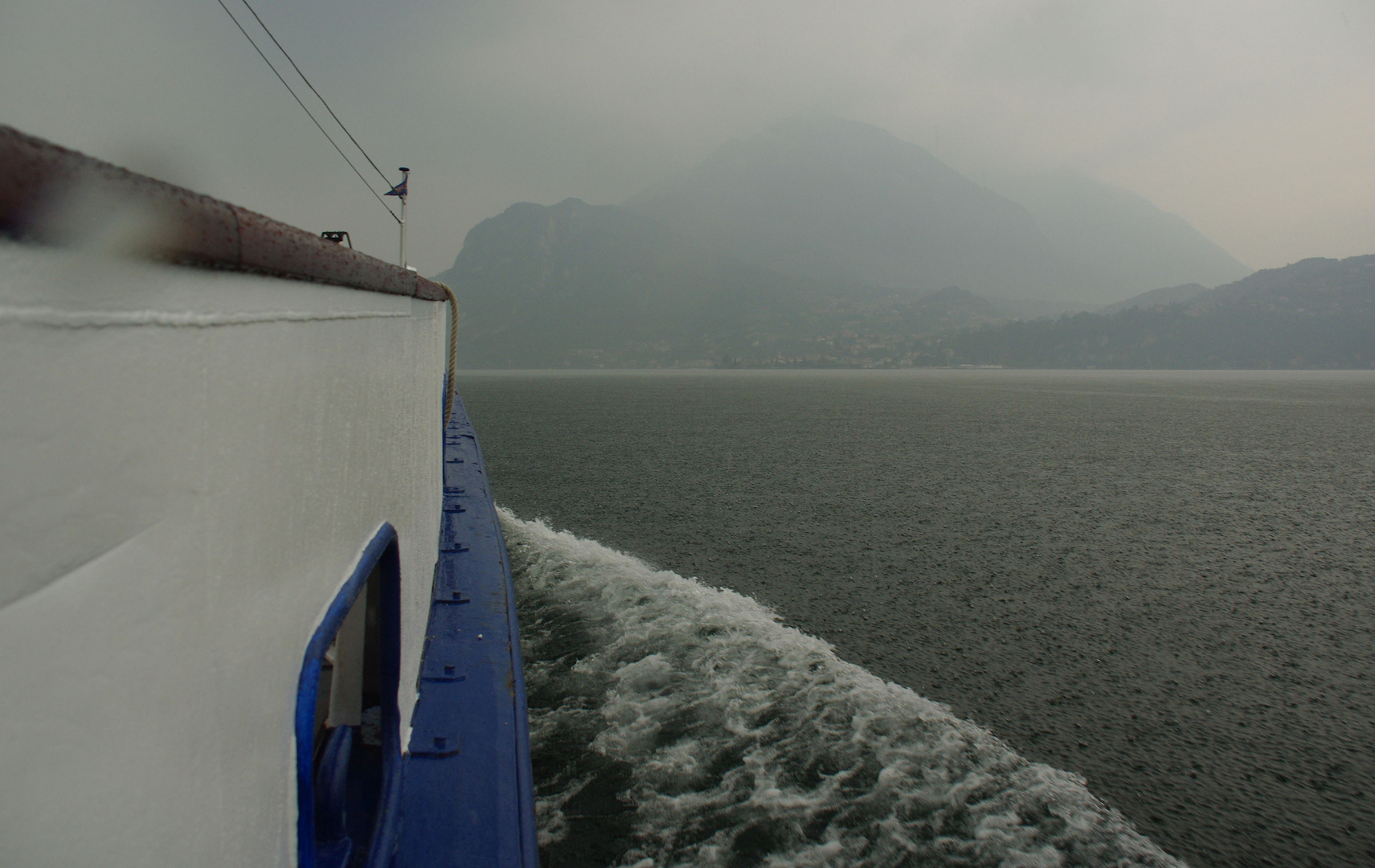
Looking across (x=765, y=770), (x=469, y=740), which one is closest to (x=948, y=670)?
(x=765, y=770)

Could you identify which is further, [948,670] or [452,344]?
[452,344]

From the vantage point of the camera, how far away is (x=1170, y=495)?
20.5 metres

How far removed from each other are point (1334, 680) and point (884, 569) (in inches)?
233

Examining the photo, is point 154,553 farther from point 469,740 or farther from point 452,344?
point 452,344

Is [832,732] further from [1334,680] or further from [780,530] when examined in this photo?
[780,530]

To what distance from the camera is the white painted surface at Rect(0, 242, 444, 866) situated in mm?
899

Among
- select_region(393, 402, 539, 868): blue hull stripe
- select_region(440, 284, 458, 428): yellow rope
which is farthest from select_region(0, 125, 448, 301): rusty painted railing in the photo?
select_region(440, 284, 458, 428): yellow rope

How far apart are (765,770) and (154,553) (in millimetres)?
5636

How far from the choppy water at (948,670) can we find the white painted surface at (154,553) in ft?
13.3

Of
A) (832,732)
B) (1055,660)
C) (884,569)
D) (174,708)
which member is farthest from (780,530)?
(174,708)

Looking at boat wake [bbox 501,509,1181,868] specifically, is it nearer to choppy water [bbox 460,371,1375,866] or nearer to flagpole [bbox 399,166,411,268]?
choppy water [bbox 460,371,1375,866]

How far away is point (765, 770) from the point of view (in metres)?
5.96

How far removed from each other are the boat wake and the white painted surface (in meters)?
3.86

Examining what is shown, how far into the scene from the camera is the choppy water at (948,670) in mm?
5547
